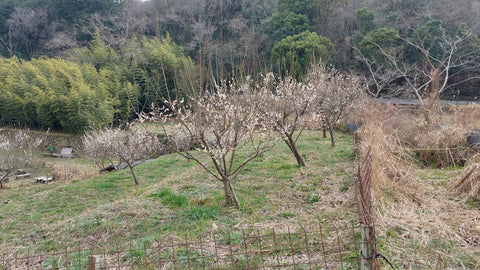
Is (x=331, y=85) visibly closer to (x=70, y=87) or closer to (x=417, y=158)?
(x=417, y=158)

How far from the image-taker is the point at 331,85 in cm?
1021

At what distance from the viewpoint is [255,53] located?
13.9m

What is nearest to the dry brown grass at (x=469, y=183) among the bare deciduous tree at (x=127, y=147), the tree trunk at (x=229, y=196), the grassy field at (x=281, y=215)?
the grassy field at (x=281, y=215)

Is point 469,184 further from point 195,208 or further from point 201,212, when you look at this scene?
point 195,208

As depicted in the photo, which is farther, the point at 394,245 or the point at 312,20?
Answer: the point at 312,20

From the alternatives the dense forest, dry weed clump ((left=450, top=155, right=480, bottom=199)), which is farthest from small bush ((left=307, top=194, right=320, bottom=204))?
the dense forest

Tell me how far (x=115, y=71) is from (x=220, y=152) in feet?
56.7

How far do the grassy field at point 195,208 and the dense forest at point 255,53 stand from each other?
26.8 feet

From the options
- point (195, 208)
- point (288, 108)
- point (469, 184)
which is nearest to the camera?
point (469, 184)

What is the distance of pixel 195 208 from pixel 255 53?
10.5 metres

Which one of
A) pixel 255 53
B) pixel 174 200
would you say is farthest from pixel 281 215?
pixel 255 53

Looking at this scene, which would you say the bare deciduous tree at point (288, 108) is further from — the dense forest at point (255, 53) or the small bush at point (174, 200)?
the dense forest at point (255, 53)

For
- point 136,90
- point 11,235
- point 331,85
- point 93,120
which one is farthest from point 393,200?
point 93,120

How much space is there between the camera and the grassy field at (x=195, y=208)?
3.96 meters
